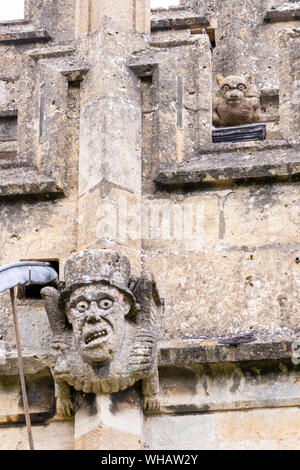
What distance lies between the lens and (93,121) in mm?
11414

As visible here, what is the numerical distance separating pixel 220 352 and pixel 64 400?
3.26 ft

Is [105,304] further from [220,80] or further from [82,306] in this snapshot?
[220,80]

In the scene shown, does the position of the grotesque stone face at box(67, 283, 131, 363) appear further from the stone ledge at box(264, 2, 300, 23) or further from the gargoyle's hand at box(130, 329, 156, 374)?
the stone ledge at box(264, 2, 300, 23)

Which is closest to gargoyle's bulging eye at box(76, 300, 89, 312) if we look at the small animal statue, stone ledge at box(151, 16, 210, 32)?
the small animal statue

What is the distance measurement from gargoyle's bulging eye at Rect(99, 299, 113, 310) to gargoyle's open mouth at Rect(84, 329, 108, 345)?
5.7 inches

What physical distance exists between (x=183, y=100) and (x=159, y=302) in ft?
5.06

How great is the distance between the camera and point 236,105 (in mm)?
12555

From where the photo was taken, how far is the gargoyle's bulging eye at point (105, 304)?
34.0 feet

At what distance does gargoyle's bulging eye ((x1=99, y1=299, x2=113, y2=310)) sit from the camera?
1036cm

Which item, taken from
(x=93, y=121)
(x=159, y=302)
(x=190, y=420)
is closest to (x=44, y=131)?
(x=93, y=121)

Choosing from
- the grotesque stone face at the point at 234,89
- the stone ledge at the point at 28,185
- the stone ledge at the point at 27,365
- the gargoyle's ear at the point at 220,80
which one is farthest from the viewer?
the gargoyle's ear at the point at 220,80

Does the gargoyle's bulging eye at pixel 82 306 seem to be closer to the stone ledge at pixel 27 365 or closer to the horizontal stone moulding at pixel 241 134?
the stone ledge at pixel 27 365

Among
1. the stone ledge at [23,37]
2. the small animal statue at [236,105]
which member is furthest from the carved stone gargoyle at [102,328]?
the stone ledge at [23,37]
